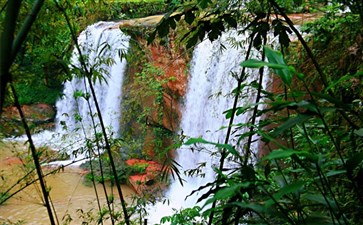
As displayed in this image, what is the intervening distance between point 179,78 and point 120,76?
202 centimetres

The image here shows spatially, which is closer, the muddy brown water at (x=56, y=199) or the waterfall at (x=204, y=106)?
the muddy brown water at (x=56, y=199)

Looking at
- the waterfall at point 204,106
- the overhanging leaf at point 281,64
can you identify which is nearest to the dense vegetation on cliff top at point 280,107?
the overhanging leaf at point 281,64

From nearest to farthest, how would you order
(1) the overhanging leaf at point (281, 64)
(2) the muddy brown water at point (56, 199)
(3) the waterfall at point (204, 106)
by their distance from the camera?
(1) the overhanging leaf at point (281, 64)
(2) the muddy brown water at point (56, 199)
(3) the waterfall at point (204, 106)

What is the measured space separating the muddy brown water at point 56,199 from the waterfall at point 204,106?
0.77 meters

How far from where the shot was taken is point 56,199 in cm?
566

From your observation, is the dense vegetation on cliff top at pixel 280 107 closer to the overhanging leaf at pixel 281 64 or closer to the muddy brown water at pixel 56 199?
the overhanging leaf at pixel 281 64

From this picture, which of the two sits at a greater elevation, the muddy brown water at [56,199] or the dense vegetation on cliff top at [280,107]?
the dense vegetation on cliff top at [280,107]

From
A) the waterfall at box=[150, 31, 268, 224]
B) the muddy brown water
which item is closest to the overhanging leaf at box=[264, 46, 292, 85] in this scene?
the muddy brown water

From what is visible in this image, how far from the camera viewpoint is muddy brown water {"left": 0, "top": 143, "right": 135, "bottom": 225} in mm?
4934

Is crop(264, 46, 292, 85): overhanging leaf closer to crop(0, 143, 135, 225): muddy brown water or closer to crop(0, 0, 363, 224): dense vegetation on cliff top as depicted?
crop(0, 0, 363, 224): dense vegetation on cliff top

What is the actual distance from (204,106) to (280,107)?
5.46 metres

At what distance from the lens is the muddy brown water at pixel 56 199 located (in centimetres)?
493

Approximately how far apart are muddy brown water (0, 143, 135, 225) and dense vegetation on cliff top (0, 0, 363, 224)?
2.44 metres

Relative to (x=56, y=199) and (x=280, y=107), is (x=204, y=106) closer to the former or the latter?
(x=56, y=199)
